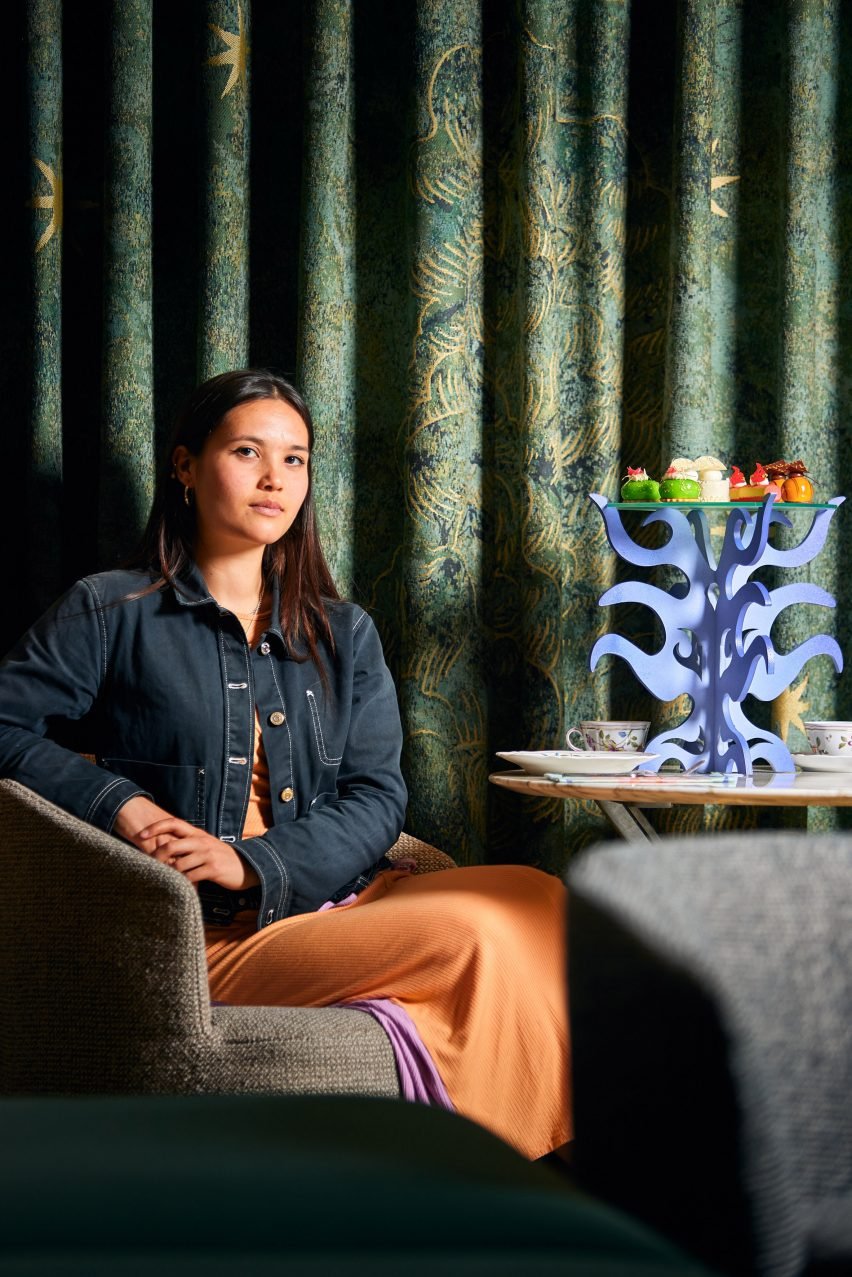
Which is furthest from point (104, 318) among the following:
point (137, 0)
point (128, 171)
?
point (137, 0)

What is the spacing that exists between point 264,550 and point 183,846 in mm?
541

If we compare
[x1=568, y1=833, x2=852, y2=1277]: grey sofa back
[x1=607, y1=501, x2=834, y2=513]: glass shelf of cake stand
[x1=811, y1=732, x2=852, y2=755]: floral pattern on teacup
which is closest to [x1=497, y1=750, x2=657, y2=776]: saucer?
[x1=811, y1=732, x2=852, y2=755]: floral pattern on teacup

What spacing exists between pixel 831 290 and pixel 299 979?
151 centimetres

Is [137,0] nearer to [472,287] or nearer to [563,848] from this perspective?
[472,287]

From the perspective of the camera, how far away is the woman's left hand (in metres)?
1.55

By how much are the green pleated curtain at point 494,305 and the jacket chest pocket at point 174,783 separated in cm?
51

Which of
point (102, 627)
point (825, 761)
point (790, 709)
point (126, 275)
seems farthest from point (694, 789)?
point (126, 275)

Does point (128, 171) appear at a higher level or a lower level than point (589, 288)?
higher

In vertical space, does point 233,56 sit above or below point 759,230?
above

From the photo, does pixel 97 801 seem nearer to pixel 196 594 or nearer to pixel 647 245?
pixel 196 594

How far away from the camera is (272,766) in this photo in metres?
1.75

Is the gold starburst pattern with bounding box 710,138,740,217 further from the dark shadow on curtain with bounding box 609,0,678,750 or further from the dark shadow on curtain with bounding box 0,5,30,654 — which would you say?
the dark shadow on curtain with bounding box 0,5,30,654

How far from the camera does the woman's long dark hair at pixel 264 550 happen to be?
72.4 inches

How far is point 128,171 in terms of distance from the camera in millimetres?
2135
